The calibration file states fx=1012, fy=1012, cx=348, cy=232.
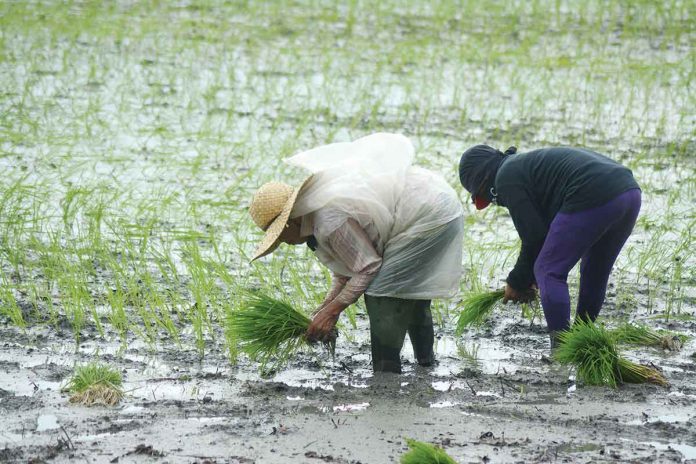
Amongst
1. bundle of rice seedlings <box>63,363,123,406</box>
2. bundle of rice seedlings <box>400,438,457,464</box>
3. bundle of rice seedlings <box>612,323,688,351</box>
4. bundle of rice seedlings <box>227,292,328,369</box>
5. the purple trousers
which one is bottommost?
bundle of rice seedlings <box>612,323,688,351</box>

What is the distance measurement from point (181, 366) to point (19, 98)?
16.1ft

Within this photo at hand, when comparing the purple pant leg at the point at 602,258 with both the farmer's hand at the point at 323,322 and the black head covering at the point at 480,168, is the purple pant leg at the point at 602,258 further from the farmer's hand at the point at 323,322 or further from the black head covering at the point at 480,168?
the farmer's hand at the point at 323,322

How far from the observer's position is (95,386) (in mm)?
3656

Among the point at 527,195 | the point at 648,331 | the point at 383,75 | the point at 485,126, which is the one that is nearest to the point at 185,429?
the point at 527,195

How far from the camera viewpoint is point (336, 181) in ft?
12.4

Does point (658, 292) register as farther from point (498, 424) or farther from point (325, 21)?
point (325, 21)

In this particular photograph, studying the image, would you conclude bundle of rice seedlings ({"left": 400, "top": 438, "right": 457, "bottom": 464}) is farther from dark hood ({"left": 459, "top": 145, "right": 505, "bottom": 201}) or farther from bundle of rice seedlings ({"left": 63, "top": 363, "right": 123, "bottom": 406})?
dark hood ({"left": 459, "top": 145, "right": 505, "bottom": 201})

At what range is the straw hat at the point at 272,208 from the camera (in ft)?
12.2

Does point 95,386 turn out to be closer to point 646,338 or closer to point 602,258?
point 602,258

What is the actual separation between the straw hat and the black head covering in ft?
2.34

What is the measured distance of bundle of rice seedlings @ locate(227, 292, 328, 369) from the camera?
3.99 m

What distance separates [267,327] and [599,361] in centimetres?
128

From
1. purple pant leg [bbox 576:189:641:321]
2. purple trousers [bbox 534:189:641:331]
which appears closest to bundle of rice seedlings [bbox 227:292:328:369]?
purple trousers [bbox 534:189:641:331]

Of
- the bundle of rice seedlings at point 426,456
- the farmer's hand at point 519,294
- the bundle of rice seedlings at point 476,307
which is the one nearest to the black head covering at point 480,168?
the farmer's hand at point 519,294
